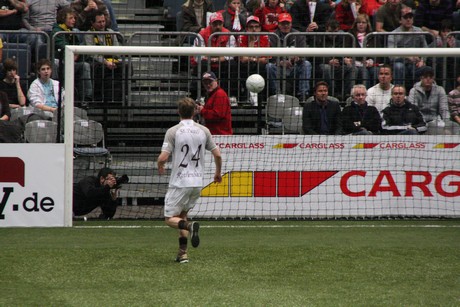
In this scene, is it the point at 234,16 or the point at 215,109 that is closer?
the point at 215,109

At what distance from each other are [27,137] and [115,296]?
6.54 m

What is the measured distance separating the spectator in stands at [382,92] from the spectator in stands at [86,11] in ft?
18.3

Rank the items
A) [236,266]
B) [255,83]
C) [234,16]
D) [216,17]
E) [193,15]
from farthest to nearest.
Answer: [193,15] → [234,16] → [216,17] → [255,83] → [236,266]

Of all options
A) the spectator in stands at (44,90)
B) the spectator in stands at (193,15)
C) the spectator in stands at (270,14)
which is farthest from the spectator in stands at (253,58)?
the spectator in stands at (44,90)

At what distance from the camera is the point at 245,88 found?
15531 mm

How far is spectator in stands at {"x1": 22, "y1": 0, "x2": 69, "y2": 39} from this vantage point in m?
→ 18.0

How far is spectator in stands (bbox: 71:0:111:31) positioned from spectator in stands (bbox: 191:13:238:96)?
1919mm

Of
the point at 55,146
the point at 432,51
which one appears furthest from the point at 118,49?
the point at 432,51

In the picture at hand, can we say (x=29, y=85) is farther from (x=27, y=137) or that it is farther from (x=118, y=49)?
(x=118, y=49)

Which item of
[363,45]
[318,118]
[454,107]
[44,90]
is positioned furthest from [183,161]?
[363,45]

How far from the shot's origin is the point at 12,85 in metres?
15.1

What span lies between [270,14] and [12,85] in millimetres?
5488

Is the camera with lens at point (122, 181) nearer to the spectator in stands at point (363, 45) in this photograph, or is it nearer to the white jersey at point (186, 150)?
the white jersey at point (186, 150)

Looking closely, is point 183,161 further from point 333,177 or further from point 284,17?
point 284,17
